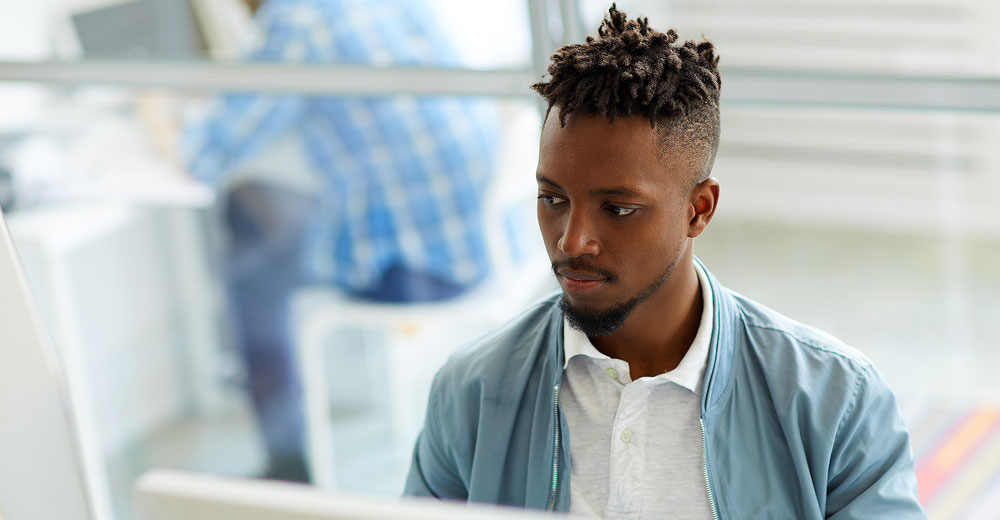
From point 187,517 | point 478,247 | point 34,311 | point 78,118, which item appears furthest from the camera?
point 78,118

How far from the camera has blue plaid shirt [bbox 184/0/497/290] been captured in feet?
6.59

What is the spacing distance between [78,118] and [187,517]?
2.16 metres

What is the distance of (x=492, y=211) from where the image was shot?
6.44 feet

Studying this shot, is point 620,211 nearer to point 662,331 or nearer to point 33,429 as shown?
point 662,331

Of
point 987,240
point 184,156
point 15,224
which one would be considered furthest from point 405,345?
point 987,240

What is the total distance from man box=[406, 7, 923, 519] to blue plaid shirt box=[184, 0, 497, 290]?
3.40ft

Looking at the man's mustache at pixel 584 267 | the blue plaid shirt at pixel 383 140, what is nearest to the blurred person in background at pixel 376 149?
A: the blue plaid shirt at pixel 383 140

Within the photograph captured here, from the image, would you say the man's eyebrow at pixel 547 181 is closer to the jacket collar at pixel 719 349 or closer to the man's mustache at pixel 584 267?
the man's mustache at pixel 584 267

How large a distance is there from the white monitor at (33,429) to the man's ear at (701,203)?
58cm

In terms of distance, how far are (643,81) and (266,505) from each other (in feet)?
1.95

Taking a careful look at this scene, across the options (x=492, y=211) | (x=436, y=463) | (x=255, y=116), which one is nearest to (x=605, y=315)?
(x=436, y=463)

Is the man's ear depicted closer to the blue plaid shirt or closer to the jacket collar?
the jacket collar

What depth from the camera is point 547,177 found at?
93 centimetres

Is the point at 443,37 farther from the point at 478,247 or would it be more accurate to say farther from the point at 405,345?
the point at 405,345
